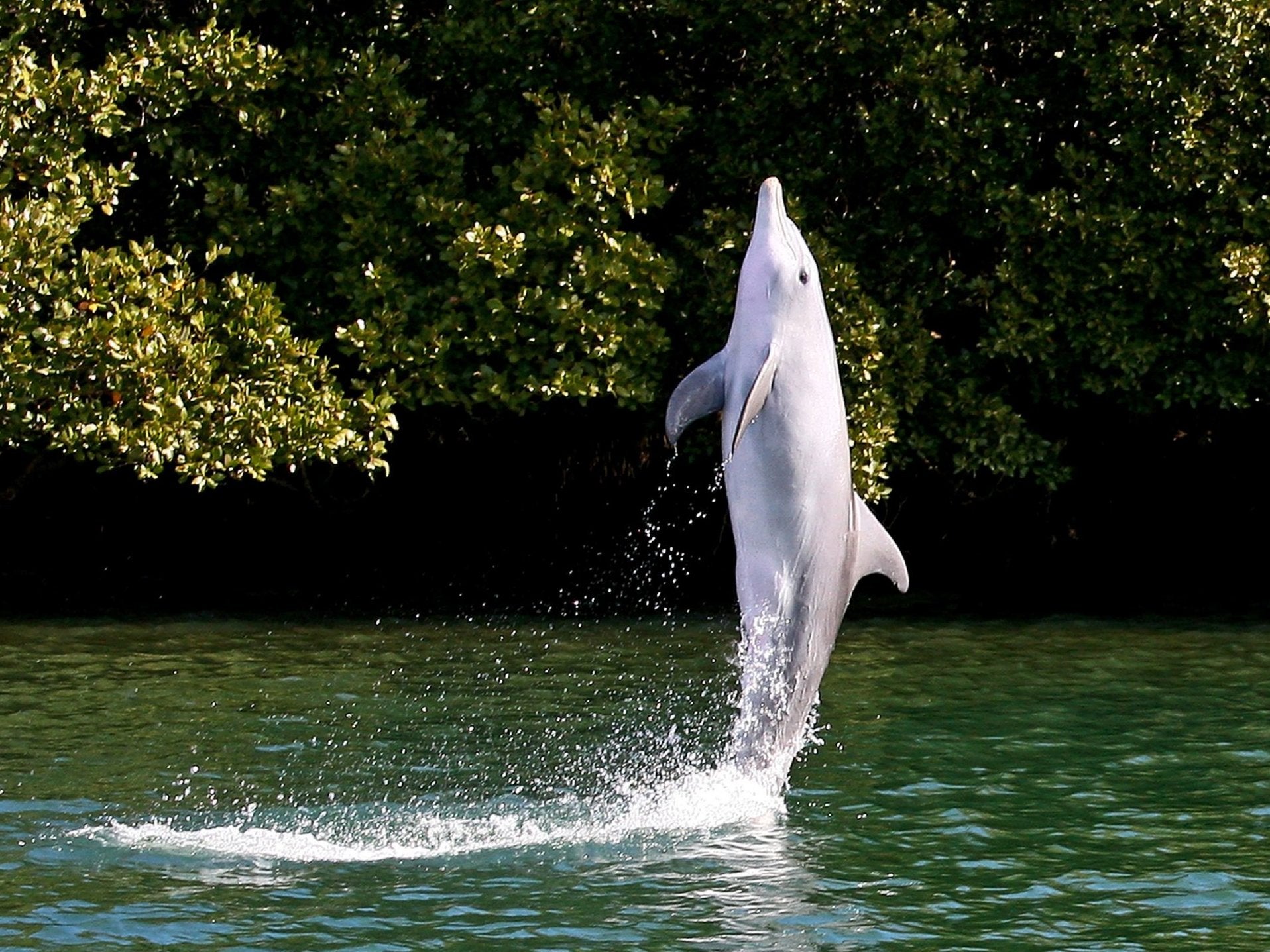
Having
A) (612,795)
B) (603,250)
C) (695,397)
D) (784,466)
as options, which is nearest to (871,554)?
(784,466)

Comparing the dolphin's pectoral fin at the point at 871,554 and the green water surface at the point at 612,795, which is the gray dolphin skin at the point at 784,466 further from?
the green water surface at the point at 612,795

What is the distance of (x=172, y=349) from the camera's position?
1741 cm

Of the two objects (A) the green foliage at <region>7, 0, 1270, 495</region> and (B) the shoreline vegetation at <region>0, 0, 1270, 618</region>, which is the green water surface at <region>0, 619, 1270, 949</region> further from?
(A) the green foliage at <region>7, 0, 1270, 495</region>

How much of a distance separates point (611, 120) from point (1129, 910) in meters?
10.2

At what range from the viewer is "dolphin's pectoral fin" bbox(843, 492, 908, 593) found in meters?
10.9

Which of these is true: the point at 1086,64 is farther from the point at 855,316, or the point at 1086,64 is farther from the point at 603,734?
the point at 603,734

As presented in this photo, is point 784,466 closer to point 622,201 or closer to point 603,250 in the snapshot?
point 603,250

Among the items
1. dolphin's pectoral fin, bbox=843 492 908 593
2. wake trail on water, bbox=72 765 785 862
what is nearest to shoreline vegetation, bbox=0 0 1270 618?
wake trail on water, bbox=72 765 785 862

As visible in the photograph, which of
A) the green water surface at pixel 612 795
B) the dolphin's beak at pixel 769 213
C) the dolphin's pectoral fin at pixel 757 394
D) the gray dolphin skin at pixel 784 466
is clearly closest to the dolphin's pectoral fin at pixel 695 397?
the gray dolphin skin at pixel 784 466

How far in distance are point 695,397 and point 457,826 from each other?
2.89 metres

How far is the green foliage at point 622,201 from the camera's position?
17.9m

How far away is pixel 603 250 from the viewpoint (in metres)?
18.7

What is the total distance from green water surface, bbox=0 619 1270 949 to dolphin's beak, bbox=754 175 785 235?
3133mm

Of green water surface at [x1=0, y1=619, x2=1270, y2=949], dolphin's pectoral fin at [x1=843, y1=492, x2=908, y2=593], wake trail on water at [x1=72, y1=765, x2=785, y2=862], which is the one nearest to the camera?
green water surface at [x1=0, y1=619, x2=1270, y2=949]
